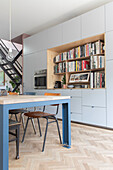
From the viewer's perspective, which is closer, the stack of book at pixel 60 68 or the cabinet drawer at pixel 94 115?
the cabinet drawer at pixel 94 115

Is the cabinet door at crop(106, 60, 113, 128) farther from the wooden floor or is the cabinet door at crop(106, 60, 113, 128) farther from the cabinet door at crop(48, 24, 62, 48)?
the cabinet door at crop(48, 24, 62, 48)

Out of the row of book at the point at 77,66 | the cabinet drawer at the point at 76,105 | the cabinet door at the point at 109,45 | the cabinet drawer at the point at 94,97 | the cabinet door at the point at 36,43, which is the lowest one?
the cabinet drawer at the point at 76,105

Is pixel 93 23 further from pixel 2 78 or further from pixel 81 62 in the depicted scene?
pixel 2 78

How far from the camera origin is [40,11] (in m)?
3.77

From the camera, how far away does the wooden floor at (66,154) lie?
4.86ft

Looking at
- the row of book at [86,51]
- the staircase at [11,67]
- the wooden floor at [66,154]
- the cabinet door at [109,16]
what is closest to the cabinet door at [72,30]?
the row of book at [86,51]

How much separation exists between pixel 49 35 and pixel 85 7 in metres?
1.24

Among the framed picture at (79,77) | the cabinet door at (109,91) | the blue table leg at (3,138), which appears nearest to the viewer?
the blue table leg at (3,138)

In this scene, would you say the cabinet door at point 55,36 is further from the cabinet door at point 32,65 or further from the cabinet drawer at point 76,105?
the cabinet drawer at point 76,105

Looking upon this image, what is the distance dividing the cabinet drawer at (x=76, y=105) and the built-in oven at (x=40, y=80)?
112cm

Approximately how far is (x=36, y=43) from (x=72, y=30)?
4.79ft

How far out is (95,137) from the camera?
7.86 ft

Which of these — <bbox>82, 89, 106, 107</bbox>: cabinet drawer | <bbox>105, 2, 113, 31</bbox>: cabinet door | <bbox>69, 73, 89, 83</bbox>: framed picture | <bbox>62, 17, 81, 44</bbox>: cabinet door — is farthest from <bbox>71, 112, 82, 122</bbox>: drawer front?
<bbox>105, 2, 113, 31</bbox>: cabinet door

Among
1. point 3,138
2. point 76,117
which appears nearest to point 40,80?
point 76,117
